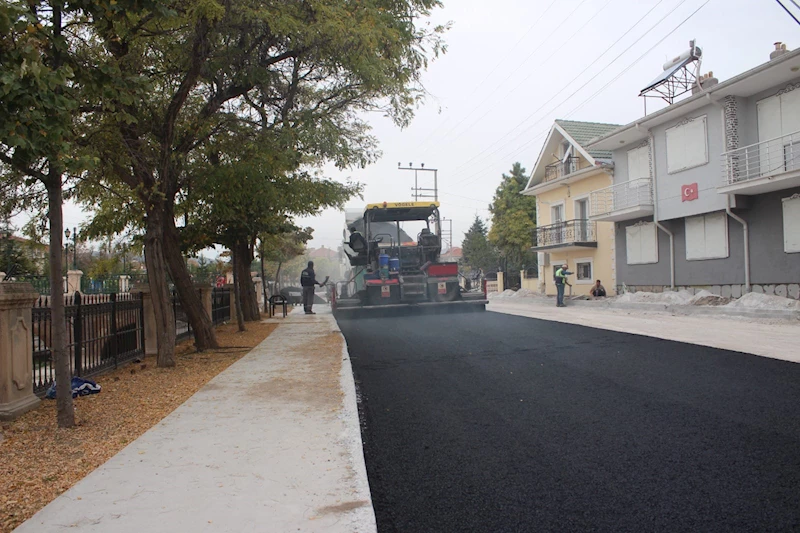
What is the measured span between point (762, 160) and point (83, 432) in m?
18.1

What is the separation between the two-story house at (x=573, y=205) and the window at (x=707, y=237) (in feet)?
17.3

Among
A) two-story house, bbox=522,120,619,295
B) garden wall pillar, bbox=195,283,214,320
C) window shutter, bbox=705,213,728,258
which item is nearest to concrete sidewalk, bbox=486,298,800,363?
window shutter, bbox=705,213,728,258

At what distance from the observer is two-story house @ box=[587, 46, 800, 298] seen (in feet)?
52.8

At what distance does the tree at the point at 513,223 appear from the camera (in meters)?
41.3

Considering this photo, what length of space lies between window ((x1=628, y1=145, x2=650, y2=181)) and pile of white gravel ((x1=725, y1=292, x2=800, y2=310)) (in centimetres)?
718

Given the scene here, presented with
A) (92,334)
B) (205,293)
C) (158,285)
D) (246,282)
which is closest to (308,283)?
(246,282)

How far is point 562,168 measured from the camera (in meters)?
29.2

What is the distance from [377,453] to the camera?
4324mm

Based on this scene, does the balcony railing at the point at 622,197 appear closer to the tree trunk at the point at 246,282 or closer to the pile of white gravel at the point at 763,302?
the pile of white gravel at the point at 763,302

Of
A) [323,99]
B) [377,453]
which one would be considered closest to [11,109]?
[377,453]

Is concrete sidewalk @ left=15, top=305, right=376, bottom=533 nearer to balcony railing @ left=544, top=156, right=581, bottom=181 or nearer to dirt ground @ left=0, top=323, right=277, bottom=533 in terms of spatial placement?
dirt ground @ left=0, top=323, right=277, bottom=533

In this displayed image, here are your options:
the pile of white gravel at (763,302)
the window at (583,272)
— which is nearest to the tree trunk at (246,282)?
the pile of white gravel at (763,302)

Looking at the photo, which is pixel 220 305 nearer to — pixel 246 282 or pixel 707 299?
pixel 246 282

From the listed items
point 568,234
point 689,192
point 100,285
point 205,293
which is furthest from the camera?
point 568,234
